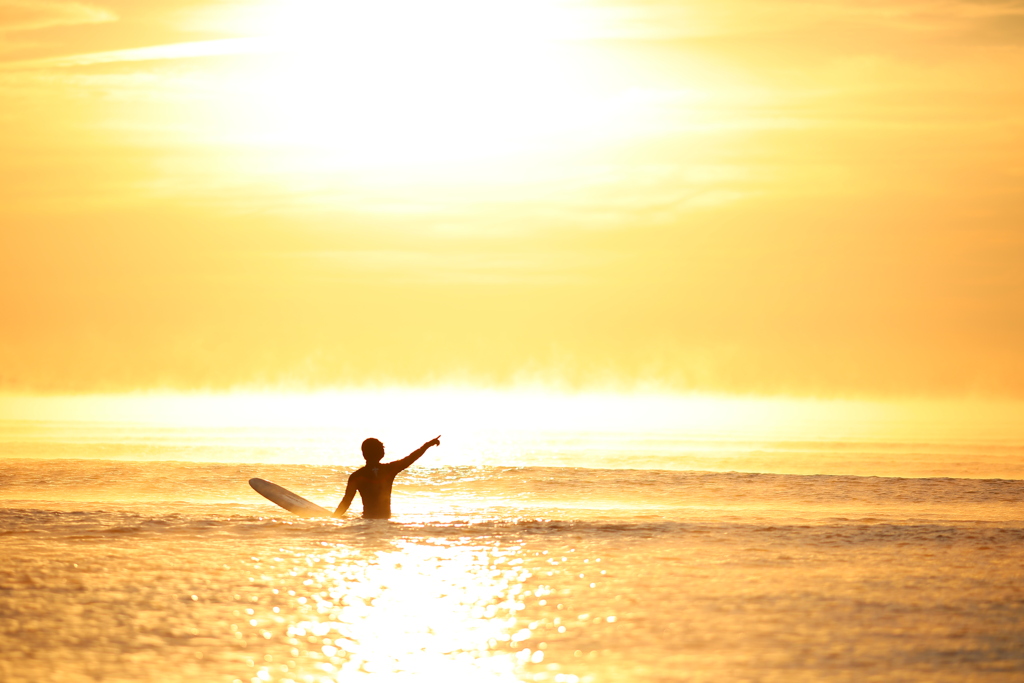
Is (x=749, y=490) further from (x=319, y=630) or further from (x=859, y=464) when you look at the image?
(x=319, y=630)

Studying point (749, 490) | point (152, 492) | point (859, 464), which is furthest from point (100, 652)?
point (859, 464)

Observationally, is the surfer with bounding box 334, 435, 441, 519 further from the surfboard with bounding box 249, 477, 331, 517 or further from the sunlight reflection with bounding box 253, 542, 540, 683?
the sunlight reflection with bounding box 253, 542, 540, 683

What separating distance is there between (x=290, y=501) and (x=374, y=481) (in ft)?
8.76

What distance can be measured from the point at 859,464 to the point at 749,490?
16387 mm

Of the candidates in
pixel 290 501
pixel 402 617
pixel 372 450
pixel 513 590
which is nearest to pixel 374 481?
pixel 372 450

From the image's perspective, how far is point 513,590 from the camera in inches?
424

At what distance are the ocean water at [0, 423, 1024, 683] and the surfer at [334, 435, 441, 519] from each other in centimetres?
45

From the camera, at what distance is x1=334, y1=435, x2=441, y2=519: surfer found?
16.0 metres

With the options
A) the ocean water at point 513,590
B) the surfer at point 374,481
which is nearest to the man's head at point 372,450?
the surfer at point 374,481

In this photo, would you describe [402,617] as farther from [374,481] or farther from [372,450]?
[374,481]

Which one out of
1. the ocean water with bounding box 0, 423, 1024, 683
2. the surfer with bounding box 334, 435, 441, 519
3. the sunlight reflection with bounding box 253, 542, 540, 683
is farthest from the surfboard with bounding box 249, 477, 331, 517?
the sunlight reflection with bounding box 253, 542, 540, 683

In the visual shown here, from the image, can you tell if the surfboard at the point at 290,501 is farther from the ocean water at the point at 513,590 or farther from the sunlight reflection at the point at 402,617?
the sunlight reflection at the point at 402,617

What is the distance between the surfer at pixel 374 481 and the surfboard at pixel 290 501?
1.18 meters

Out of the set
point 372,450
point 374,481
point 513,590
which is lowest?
point 513,590
